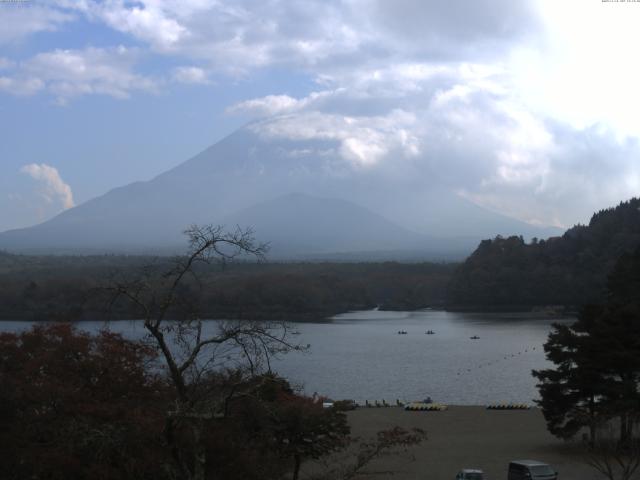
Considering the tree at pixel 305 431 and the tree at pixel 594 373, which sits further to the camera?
the tree at pixel 594 373

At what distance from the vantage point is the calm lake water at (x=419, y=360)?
58.6 ft

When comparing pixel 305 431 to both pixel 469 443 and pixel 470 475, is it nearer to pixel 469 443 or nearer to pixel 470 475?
pixel 470 475

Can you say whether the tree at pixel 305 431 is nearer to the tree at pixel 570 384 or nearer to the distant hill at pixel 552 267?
the tree at pixel 570 384

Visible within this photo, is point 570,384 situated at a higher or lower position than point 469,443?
higher

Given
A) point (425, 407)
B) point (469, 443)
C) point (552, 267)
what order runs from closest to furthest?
point (469, 443) < point (425, 407) < point (552, 267)

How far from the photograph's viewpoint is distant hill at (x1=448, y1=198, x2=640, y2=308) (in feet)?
140

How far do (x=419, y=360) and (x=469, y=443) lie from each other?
13.1 meters

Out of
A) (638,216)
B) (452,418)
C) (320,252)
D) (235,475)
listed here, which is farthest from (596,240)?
(320,252)

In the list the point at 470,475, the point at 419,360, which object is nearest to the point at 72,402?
the point at 470,475

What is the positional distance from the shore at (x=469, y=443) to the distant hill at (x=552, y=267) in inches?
1143

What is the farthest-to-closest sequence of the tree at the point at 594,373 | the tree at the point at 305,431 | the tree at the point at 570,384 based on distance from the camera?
the tree at the point at 570,384 < the tree at the point at 594,373 < the tree at the point at 305,431

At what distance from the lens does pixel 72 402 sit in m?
6.07

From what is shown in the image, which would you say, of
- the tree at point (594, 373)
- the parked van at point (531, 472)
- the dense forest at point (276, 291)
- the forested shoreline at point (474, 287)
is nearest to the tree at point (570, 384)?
the tree at point (594, 373)

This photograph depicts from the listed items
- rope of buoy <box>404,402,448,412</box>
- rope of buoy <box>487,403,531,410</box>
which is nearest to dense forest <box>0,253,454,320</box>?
rope of buoy <box>404,402,448,412</box>
